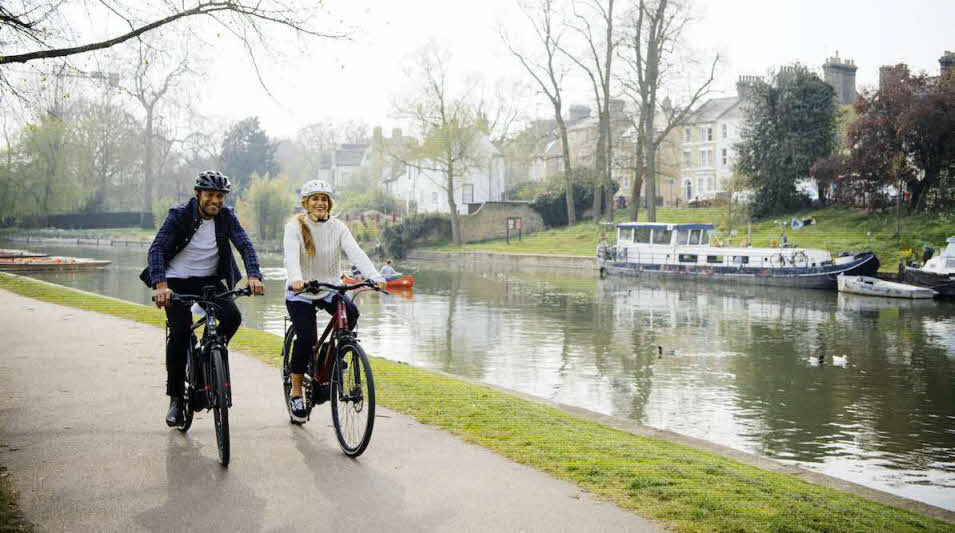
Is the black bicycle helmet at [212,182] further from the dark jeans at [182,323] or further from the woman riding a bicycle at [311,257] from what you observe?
the dark jeans at [182,323]

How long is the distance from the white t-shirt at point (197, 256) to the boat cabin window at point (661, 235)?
127ft

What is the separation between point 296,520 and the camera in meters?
4.84

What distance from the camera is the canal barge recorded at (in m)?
35.0

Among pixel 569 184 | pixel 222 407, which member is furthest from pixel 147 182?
pixel 222 407

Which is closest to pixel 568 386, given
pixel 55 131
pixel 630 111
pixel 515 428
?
pixel 515 428

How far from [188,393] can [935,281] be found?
29522mm

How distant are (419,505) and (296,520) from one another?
27.9 inches

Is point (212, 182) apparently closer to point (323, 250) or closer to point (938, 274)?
point (323, 250)

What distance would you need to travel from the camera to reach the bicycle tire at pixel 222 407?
580cm

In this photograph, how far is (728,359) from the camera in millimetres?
17047

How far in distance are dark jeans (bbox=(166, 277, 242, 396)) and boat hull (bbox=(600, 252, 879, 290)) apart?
31742mm

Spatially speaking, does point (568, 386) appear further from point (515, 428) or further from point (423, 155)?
point (423, 155)

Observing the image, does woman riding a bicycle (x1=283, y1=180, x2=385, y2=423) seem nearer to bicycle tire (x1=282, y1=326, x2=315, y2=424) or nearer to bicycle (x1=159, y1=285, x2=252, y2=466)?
bicycle tire (x1=282, y1=326, x2=315, y2=424)

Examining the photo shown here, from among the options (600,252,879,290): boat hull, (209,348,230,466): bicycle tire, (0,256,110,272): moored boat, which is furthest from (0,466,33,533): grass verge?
(0,256,110,272): moored boat
